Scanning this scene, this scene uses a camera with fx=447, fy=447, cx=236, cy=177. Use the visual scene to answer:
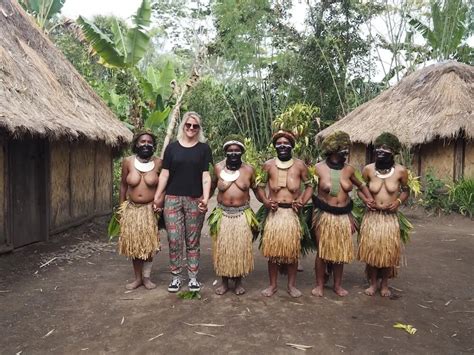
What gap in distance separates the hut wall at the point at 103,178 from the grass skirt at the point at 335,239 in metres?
4.67

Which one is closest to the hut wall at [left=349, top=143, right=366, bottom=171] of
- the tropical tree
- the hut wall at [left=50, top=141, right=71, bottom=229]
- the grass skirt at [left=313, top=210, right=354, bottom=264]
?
the tropical tree

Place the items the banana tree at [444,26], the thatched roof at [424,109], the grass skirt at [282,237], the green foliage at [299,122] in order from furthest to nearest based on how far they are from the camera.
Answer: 1. the green foliage at [299,122]
2. the banana tree at [444,26]
3. the thatched roof at [424,109]
4. the grass skirt at [282,237]

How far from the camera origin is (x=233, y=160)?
373 centimetres

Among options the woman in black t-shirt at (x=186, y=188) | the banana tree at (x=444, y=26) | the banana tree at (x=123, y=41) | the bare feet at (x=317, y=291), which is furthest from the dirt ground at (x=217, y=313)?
the banana tree at (x=444, y=26)

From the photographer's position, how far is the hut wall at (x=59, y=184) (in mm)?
5930

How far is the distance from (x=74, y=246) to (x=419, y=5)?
41.3ft

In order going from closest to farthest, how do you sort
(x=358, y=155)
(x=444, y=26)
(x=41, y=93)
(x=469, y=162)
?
(x=41, y=93)
(x=469, y=162)
(x=444, y=26)
(x=358, y=155)

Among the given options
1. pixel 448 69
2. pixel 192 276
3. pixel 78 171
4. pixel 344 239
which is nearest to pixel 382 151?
pixel 344 239

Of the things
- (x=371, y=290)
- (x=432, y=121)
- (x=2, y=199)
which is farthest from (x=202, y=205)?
(x=432, y=121)

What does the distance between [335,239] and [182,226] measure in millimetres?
1285

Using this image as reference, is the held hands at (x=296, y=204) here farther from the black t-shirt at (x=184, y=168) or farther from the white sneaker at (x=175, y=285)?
the white sneaker at (x=175, y=285)

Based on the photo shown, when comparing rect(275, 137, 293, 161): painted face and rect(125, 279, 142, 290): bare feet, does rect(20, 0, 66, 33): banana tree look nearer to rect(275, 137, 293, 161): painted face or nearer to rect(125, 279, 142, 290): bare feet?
rect(125, 279, 142, 290): bare feet

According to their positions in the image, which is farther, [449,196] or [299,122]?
[299,122]

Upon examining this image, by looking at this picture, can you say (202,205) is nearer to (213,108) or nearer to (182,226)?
(182,226)
